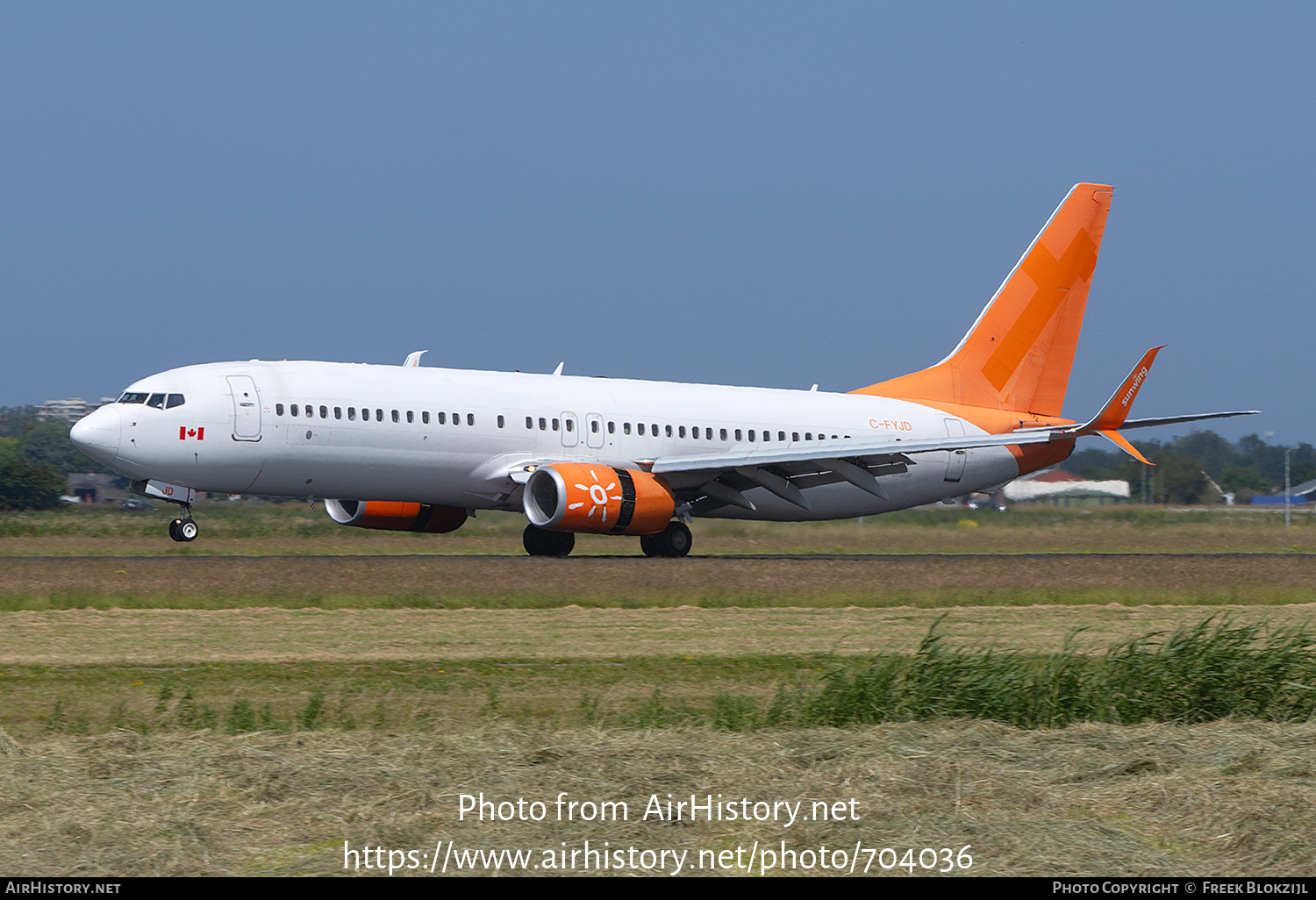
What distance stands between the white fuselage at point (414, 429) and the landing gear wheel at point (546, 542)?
34.5 inches

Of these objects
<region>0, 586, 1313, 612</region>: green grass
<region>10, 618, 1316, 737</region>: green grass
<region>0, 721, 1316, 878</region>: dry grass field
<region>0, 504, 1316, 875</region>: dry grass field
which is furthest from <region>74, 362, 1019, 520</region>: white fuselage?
<region>0, 721, 1316, 878</region>: dry grass field

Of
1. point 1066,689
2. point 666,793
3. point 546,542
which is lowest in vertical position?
point 666,793

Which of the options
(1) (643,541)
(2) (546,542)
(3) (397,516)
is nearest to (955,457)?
(1) (643,541)

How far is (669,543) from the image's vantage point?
92.9 ft

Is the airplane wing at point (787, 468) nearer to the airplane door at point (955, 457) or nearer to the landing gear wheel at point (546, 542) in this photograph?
the landing gear wheel at point (546, 542)

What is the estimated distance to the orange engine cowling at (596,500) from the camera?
24.8 m

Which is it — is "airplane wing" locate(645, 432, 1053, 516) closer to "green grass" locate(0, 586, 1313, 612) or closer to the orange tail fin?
the orange tail fin

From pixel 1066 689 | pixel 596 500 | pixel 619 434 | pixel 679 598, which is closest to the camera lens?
pixel 1066 689

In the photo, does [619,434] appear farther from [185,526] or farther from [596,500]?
[185,526]

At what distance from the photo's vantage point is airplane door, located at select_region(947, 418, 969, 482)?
3231 cm

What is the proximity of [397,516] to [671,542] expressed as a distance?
17.6 ft

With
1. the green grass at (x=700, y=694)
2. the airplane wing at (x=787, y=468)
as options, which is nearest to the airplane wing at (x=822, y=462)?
the airplane wing at (x=787, y=468)

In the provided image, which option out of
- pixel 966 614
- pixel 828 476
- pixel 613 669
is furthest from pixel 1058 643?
pixel 828 476

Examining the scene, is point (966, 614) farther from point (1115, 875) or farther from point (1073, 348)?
point (1073, 348)
